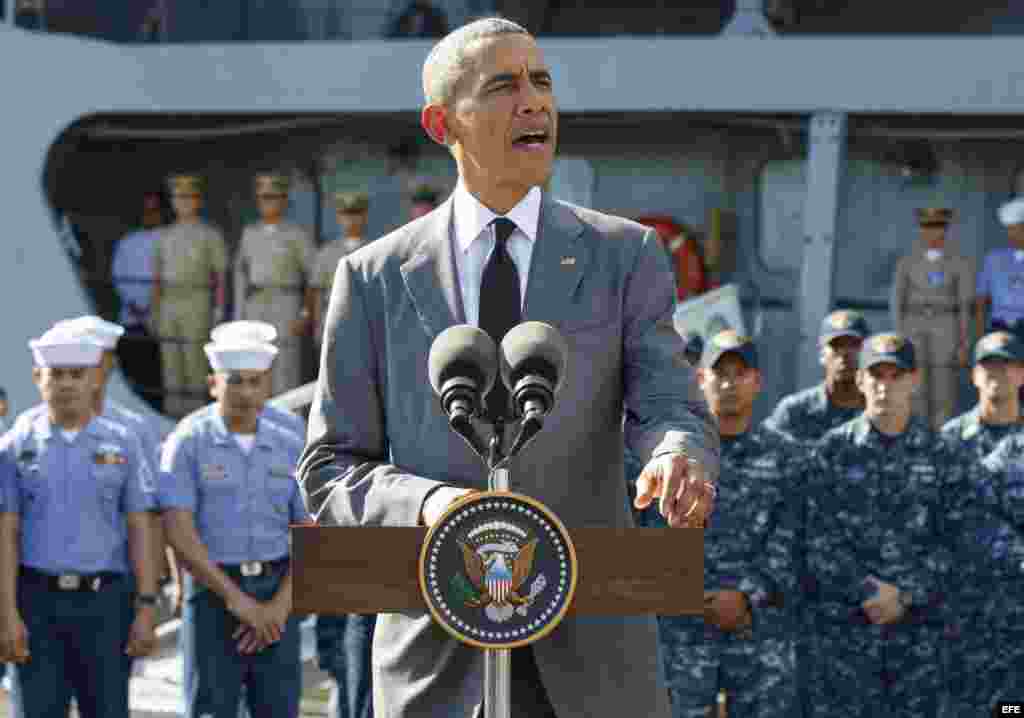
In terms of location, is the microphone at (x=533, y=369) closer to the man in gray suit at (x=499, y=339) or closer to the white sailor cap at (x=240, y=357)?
the man in gray suit at (x=499, y=339)

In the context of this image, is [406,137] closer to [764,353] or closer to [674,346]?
[764,353]

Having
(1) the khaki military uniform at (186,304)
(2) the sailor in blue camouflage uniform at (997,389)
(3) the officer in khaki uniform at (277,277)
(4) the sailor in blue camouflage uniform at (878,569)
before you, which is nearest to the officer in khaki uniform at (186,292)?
(1) the khaki military uniform at (186,304)

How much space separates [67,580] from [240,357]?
0.83m

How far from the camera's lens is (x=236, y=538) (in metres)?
5.55

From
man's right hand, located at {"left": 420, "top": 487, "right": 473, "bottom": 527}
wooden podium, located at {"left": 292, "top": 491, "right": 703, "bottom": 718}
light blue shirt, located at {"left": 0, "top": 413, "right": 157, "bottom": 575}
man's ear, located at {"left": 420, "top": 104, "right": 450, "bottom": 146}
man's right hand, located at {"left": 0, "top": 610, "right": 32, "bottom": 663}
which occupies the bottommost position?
man's right hand, located at {"left": 0, "top": 610, "right": 32, "bottom": 663}

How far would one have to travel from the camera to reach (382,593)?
7.50 feet

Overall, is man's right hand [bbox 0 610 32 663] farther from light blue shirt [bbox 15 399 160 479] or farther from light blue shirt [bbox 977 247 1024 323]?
light blue shirt [bbox 977 247 1024 323]

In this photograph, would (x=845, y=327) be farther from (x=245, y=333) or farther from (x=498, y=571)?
(x=498, y=571)

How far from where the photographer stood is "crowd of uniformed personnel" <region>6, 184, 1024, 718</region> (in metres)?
5.43

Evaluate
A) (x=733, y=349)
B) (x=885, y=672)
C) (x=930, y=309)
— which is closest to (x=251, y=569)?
(x=733, y=349)

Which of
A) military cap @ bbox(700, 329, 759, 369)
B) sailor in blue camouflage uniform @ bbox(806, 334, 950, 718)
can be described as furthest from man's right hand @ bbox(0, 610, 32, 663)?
sailor in blue camouflage uniform @ bbox(806, 334, 950, 718)

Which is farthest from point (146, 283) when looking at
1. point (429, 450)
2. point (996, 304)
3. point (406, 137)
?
point (429, 450)

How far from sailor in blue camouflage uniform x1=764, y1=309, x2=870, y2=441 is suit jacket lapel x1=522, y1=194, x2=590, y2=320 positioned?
12.3 feet

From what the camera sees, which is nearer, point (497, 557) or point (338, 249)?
point (497, 557)
